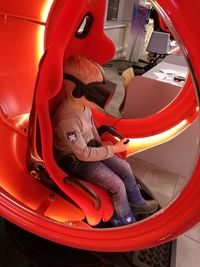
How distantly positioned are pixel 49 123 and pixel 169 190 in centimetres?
106

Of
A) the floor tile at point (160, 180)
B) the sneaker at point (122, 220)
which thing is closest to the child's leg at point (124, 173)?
the sneaker at point (122, 220)

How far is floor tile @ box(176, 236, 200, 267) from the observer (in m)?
1.36

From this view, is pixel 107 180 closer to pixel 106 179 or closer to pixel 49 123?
pixel 106 179

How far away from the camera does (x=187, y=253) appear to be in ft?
4.63

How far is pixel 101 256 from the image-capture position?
3.75 feet

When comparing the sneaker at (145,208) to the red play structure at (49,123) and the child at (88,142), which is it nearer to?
the child at (88,142)

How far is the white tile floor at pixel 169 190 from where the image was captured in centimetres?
139

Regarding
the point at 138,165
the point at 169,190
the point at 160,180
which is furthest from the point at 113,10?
the point at 169,190

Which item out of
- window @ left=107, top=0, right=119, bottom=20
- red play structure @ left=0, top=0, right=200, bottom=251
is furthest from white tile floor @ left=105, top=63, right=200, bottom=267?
window @ left=107, top=0, right=119, bottom=20

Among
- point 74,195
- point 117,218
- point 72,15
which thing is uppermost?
point 72,15

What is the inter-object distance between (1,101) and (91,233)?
0.78 m

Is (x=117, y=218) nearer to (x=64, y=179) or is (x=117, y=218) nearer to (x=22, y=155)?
(x=64, y=179)

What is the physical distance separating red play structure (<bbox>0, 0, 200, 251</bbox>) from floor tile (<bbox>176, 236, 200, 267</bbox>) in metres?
0.51

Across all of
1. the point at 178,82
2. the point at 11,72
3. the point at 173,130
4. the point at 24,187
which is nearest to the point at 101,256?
the point at 24,187
